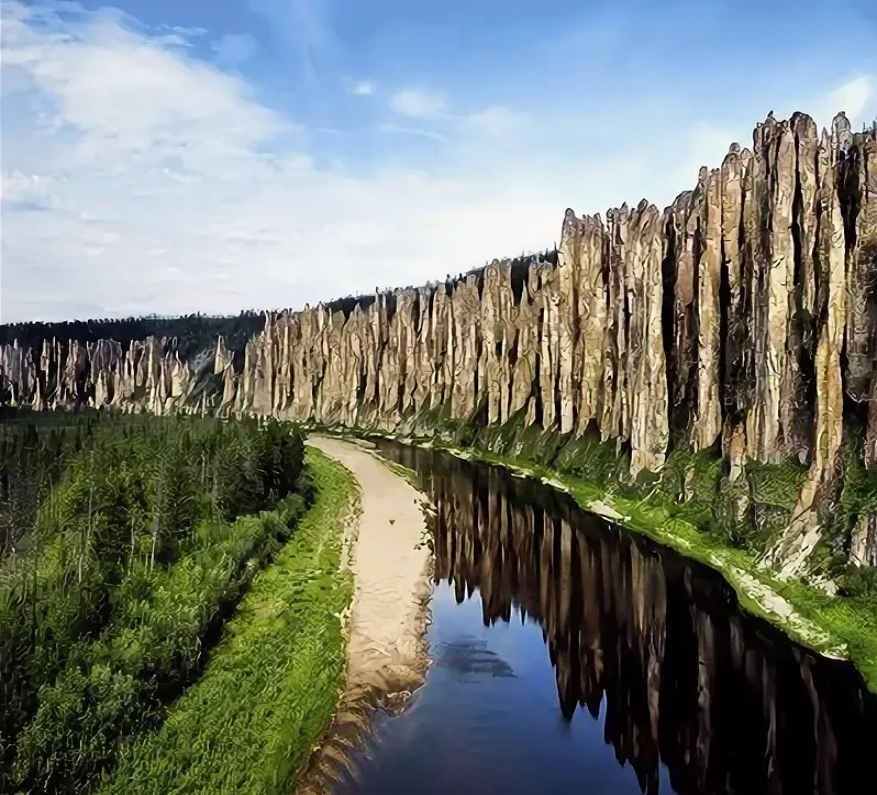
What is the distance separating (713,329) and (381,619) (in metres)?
36.9

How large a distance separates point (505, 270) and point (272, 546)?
8079cm

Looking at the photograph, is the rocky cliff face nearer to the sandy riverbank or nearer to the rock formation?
the rock formation

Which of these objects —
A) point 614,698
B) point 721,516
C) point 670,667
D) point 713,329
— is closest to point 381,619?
point 614,698

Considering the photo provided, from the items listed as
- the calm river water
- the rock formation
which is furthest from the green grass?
the rock formation

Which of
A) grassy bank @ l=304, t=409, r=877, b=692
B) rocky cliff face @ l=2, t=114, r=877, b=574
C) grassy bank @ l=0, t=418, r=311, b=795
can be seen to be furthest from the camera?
rocky cliff face @ l=2, t=114, r=877, b=574

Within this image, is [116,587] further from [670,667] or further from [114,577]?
[670,667]

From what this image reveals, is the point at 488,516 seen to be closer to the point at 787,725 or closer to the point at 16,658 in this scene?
the point at 787,725

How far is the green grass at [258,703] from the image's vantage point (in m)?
19.7

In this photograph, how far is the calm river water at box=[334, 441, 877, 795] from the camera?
21781 mm

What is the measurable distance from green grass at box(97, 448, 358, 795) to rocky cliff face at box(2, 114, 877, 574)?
805 inches

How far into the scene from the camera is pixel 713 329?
60.1m

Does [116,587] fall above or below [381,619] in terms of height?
above

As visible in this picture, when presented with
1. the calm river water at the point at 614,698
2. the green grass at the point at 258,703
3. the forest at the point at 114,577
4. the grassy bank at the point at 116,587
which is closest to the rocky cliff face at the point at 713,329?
the calm river water at the point at 614,698

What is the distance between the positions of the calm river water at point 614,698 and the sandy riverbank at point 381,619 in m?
0.69
